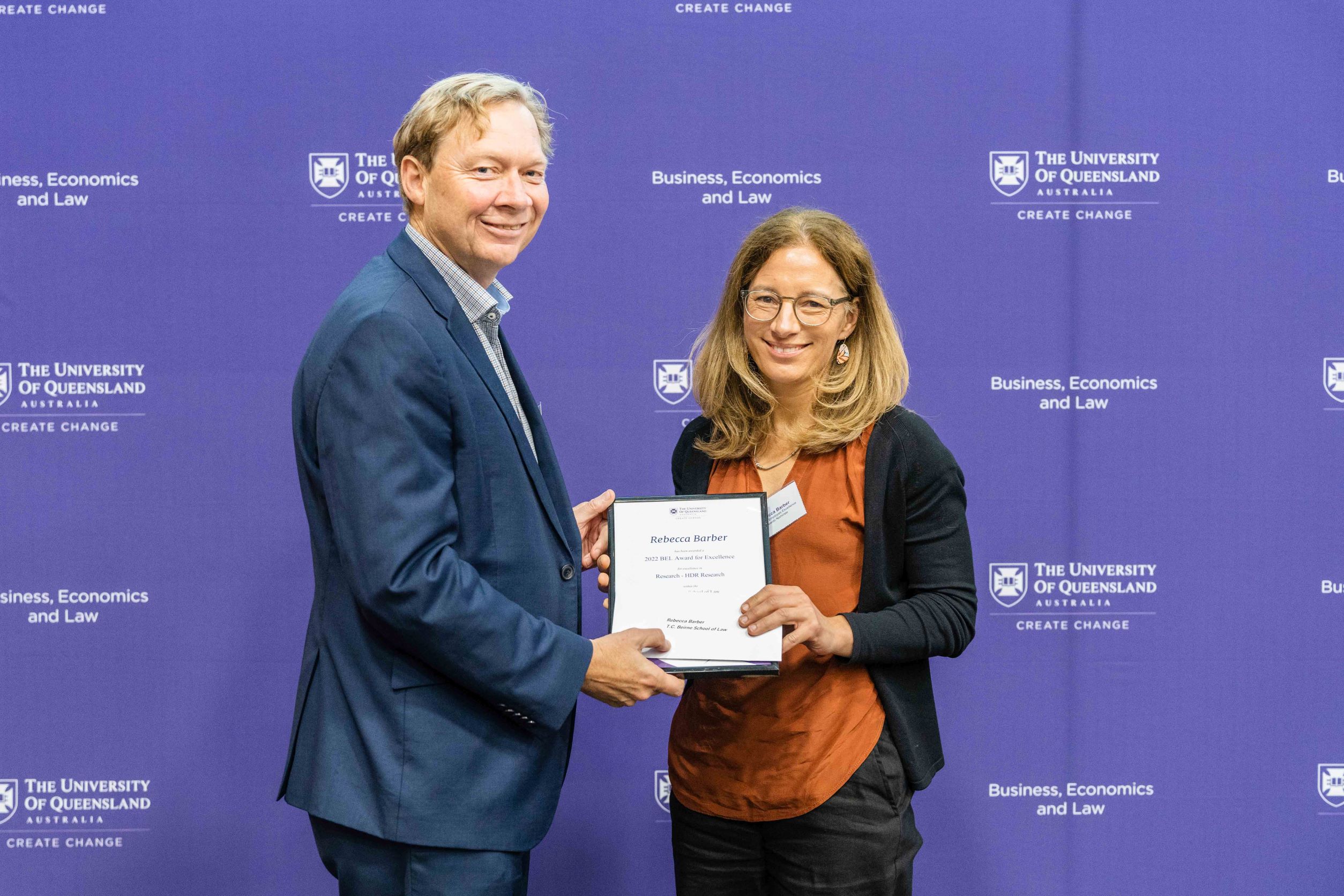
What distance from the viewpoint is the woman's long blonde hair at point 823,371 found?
5.88 feet

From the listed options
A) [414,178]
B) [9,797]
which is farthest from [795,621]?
[9,797]

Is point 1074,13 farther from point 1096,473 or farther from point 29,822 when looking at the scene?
point 29,822

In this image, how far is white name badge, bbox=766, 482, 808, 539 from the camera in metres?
1.75

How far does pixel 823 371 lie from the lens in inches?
73.0

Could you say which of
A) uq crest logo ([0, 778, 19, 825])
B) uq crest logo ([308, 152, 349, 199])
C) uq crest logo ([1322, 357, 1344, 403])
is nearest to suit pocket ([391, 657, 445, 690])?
uq crest logo ([308, 152, 349, 199])

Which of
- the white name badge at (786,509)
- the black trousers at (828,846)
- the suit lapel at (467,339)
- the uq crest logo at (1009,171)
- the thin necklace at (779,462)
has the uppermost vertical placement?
the uq crest logo at (1009,171)

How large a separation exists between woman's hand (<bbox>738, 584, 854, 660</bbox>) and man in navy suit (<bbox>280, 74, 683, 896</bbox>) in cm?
16

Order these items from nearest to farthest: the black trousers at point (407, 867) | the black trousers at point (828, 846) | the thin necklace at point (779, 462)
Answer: the black trousers at point (407, 867), the black trousers at point (828, 846), the thin necklace at point (779, 462)

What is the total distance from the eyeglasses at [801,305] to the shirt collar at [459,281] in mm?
503

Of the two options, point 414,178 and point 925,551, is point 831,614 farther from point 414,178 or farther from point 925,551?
point 414,178

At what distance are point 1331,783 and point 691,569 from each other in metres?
2.40

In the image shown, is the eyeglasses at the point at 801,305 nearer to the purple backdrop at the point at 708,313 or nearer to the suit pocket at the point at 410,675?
the suit pocket at the point at 410,675

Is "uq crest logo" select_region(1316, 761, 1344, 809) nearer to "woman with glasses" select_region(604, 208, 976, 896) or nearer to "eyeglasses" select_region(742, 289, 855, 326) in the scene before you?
"woman with glasses" select_region(604, 208, 976, 896)

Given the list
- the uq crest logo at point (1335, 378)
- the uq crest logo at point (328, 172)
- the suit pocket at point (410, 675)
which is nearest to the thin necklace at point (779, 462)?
the suit pocket at point (410, 675)
